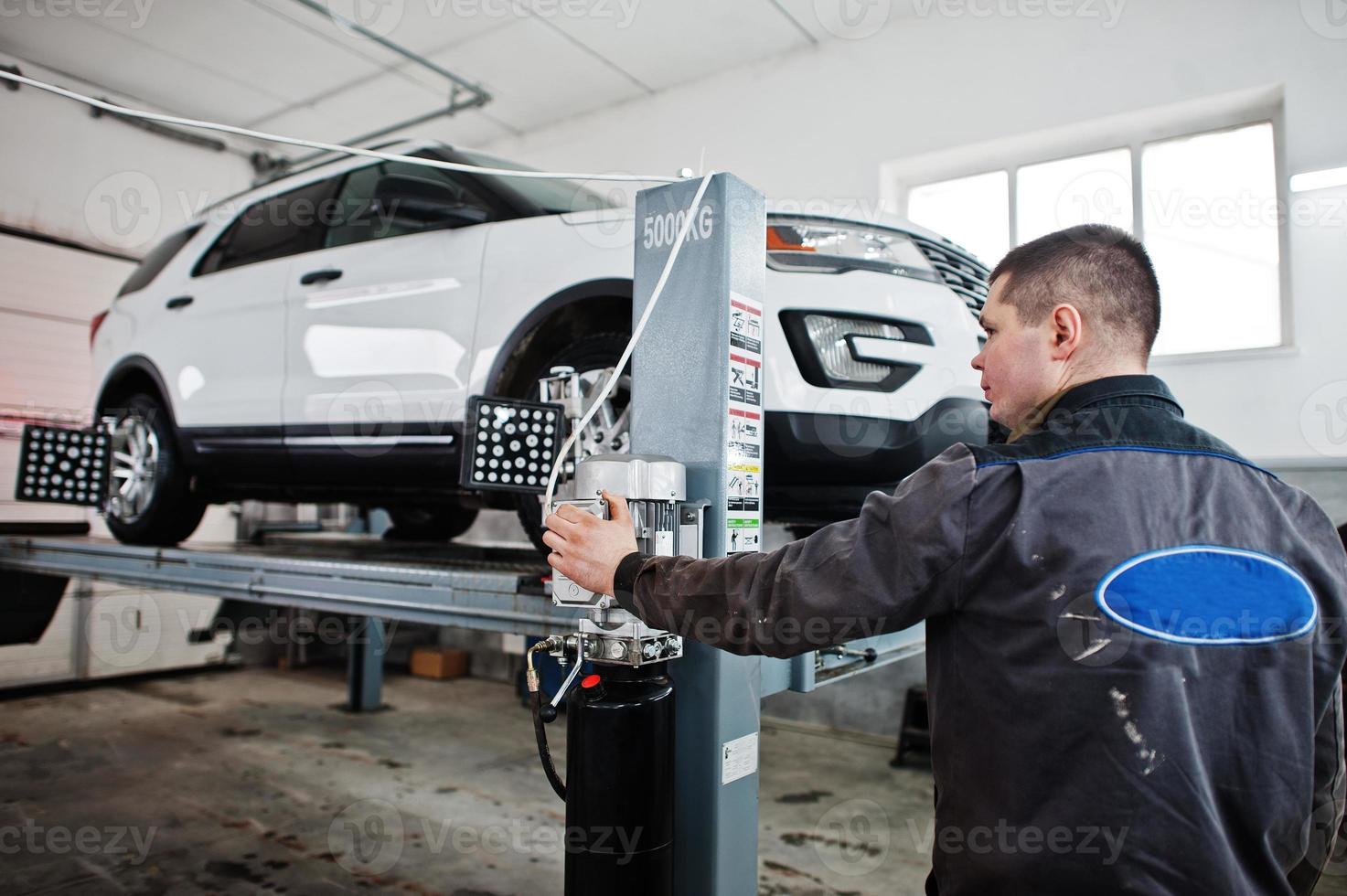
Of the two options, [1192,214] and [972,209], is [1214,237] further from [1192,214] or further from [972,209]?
[972,209]

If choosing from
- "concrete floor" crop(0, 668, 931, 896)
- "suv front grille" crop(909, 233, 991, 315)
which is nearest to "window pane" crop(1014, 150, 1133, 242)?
"suv front grille" crop(909, 233, 991, 315)

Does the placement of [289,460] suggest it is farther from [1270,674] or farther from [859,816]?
[1270,674]

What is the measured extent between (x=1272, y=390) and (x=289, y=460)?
3.87 metres

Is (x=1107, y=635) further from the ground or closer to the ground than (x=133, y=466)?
closer to the ground

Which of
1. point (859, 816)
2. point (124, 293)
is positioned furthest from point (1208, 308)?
point (124, 293)

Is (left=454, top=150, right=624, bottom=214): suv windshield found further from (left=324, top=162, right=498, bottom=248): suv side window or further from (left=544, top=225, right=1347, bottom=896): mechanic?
(left=544, top=225, right=1347, bottom=896): mechanic

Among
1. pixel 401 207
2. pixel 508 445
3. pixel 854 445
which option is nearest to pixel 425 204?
pixel 401 207

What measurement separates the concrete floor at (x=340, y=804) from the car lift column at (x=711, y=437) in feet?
5.31

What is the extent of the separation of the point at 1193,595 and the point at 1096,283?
379mm

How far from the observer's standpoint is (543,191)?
9.43ft

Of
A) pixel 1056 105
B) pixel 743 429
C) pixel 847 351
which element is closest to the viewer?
pixel 743 429

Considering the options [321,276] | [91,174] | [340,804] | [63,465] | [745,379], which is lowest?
[340,804]

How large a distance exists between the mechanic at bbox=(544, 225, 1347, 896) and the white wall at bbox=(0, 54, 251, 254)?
22.1 ft

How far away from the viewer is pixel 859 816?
11.4 ft
